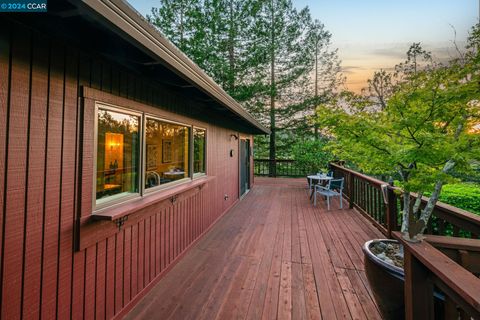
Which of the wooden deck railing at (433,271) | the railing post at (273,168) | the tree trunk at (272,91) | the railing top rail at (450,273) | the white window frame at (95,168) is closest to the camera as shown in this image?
the railing top rail at (450,273)

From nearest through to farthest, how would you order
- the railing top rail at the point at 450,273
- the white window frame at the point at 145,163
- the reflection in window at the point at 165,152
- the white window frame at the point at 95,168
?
the railing top rail at the point at 450,273, the white window frame at the point at 95,168, the white window frame at the point at 145,163, the reflection in window at the point at 165,152

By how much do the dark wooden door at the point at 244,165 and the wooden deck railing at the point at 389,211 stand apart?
10.4 feet

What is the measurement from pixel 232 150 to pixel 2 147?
501cm

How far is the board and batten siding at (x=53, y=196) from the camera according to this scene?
1191 mm

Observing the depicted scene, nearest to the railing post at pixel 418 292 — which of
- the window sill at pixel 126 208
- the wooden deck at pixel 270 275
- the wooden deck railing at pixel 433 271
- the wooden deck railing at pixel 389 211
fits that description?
the wooden deck railing at pixel 433 271

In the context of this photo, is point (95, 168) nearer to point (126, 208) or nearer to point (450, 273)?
point (126, 208)

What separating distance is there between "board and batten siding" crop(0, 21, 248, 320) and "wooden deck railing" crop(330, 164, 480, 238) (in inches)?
118

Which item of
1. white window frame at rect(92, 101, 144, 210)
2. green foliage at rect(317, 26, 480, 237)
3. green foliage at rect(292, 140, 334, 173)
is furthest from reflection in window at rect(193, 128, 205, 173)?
green foliage at rect(292, 140, 334, 173)

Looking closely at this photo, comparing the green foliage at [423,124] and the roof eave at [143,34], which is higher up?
the roof eave at [143,34]

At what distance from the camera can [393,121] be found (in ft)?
6.31

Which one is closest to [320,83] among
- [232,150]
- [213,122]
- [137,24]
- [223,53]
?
[223,53]

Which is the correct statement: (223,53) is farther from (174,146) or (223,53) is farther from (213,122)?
(174,146)

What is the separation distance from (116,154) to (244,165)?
5.74m

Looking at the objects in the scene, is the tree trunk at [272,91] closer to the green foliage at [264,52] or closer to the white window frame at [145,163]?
the green foliage at [264,52]
